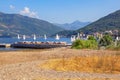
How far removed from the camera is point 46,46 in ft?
427

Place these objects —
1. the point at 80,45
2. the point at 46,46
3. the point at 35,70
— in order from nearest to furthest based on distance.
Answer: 1. the point at 35,70
2. the point at 80,45
3. the point at 46,46

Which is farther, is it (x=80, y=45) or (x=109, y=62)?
(x=80, y=45)

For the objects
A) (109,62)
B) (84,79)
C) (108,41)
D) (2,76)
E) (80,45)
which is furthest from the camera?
(108,41)

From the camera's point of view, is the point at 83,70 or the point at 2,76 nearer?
the point at 2,76

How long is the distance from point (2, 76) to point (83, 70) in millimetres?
8650

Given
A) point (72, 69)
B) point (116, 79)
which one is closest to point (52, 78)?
point (116, 79)

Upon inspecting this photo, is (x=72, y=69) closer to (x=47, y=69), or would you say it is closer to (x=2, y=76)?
(x=47, y=69)

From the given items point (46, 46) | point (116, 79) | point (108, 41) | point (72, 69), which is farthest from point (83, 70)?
point (46, 46)

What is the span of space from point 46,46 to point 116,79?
104m

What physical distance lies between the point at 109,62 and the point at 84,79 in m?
11.5

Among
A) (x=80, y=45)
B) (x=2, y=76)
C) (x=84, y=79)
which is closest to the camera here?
(x=84, y=79)

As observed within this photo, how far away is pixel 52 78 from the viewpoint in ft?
86.7

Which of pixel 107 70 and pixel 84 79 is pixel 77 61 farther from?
pixel 84 79

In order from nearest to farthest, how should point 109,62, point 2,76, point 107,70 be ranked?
point 2,76 < point 107,70 < point 109,62
